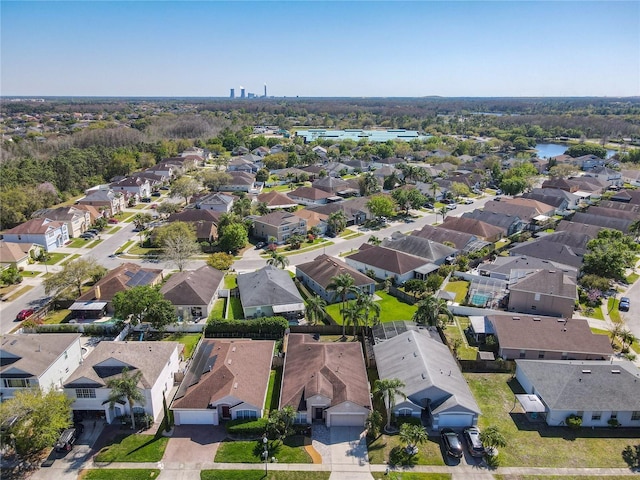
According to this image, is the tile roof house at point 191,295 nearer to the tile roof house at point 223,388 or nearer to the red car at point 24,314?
the tile roof house at point 223,388

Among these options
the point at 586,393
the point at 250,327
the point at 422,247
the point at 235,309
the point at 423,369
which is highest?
the point at 422,247

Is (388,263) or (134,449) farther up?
(388,263)

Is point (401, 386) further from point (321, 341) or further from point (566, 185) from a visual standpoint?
point (566, 185)

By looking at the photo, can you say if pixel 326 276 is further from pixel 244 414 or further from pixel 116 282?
pixel 116 282

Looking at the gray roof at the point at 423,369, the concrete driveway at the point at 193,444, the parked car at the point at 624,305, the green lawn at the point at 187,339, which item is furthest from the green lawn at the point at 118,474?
the parked car at the point at 624,305

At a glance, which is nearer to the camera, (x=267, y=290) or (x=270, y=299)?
(x=270, y=299)

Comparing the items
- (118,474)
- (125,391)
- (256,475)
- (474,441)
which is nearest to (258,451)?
(256,475)

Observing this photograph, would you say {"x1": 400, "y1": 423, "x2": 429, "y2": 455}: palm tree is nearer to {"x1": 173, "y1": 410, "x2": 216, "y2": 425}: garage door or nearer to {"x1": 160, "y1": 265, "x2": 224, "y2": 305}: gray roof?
{"x1": 173, "y1": 410, "x2": 216, "y2": 425}: garage door
